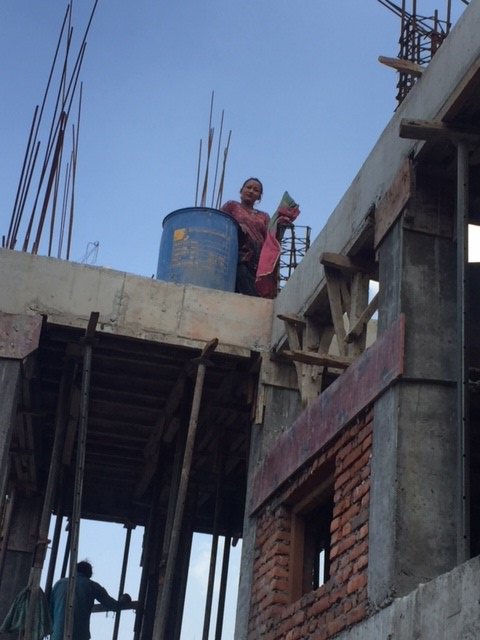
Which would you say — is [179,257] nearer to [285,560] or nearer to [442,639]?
[285,560]

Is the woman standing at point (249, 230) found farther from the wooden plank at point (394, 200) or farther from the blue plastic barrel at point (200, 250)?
the wooden plank at point (394, 200)

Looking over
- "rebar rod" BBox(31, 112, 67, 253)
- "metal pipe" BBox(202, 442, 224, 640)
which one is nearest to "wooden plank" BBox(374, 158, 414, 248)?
"metal pipe" BBox(202, 442, 224, 640)

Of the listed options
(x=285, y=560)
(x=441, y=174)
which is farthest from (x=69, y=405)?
(x=441, y=174)

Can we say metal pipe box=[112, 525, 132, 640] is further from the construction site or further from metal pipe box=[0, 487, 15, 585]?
metal pipe box=[0, 487, 15, 585]

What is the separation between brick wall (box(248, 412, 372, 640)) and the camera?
708 cm

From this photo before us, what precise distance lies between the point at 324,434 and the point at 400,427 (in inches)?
55.7

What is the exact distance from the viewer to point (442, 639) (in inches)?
217

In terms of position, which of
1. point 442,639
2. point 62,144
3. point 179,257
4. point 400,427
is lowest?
point 442,639

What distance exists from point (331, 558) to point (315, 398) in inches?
73.4

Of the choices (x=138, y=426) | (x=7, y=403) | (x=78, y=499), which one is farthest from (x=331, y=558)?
(x=138, y=426)

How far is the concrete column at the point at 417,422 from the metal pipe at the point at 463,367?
44 centimetres

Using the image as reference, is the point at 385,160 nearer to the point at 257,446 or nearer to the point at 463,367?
the point at 463,367

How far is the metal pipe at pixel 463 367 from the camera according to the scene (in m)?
5.99

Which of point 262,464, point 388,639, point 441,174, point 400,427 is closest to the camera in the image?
point 388,639
